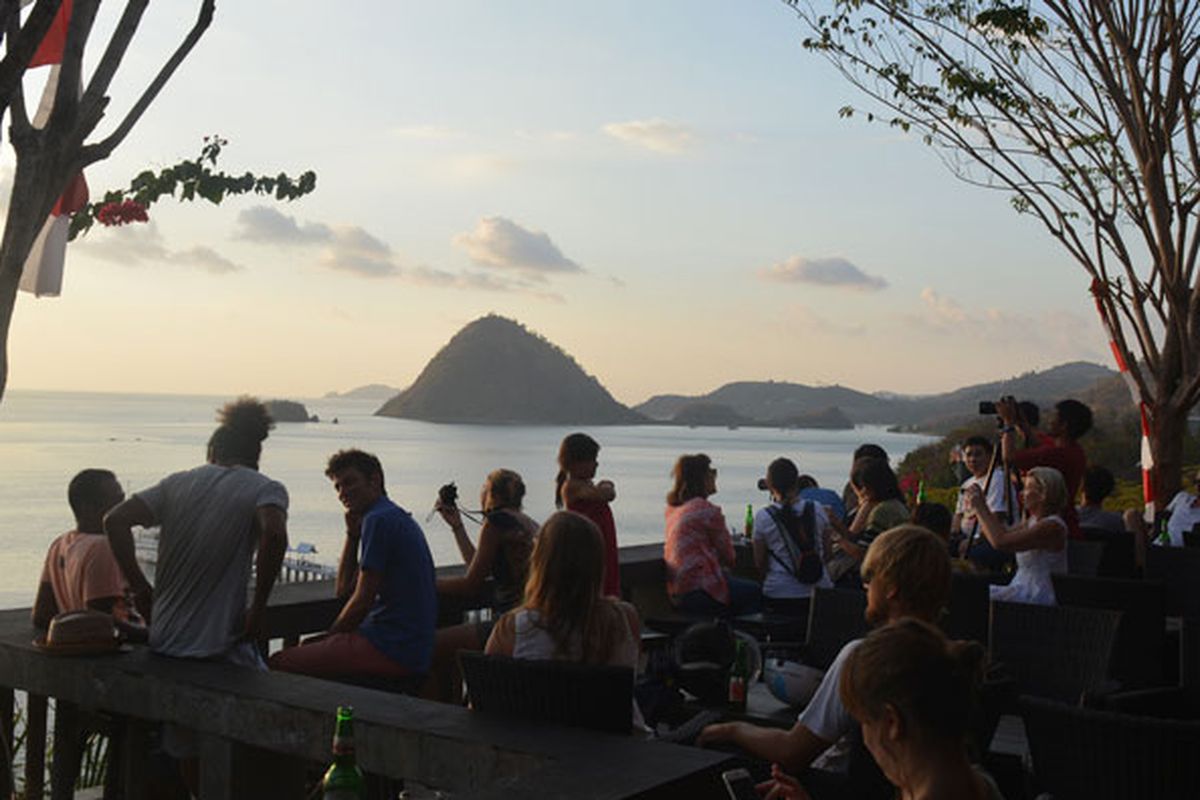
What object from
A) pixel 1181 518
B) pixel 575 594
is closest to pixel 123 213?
pixel 575 594

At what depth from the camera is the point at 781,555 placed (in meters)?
7.52

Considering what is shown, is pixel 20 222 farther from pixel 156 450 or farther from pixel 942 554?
pixel 156 450

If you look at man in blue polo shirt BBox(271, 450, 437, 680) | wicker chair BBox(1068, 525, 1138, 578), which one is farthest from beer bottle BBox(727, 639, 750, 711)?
wicker chair BBox(1068, 525, 1138, 578)

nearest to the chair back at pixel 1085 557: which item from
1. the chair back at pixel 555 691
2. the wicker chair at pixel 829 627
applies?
the wicker chair at pixel 829 627

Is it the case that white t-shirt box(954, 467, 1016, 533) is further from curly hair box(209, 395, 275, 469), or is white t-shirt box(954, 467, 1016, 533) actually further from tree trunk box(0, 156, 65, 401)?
tree trunk box(0, 156, 65, 401)

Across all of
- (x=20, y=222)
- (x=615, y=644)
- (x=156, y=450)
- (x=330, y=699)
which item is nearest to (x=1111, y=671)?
(x=615, y=644)

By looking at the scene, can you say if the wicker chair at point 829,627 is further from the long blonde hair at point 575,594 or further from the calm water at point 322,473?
the calm water at point 322,473

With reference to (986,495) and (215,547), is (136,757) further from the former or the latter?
(986,495)

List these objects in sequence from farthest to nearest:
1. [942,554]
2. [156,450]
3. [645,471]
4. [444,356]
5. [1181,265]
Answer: [444,356], [156,450], [645,471], [1181,265], [942,554]

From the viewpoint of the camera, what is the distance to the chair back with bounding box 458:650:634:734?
11.7 feet

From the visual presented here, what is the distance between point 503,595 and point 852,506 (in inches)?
185

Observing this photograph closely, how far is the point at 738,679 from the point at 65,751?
7.63 ft

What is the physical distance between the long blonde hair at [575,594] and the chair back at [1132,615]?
9.81 ft

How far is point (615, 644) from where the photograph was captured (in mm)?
4121
